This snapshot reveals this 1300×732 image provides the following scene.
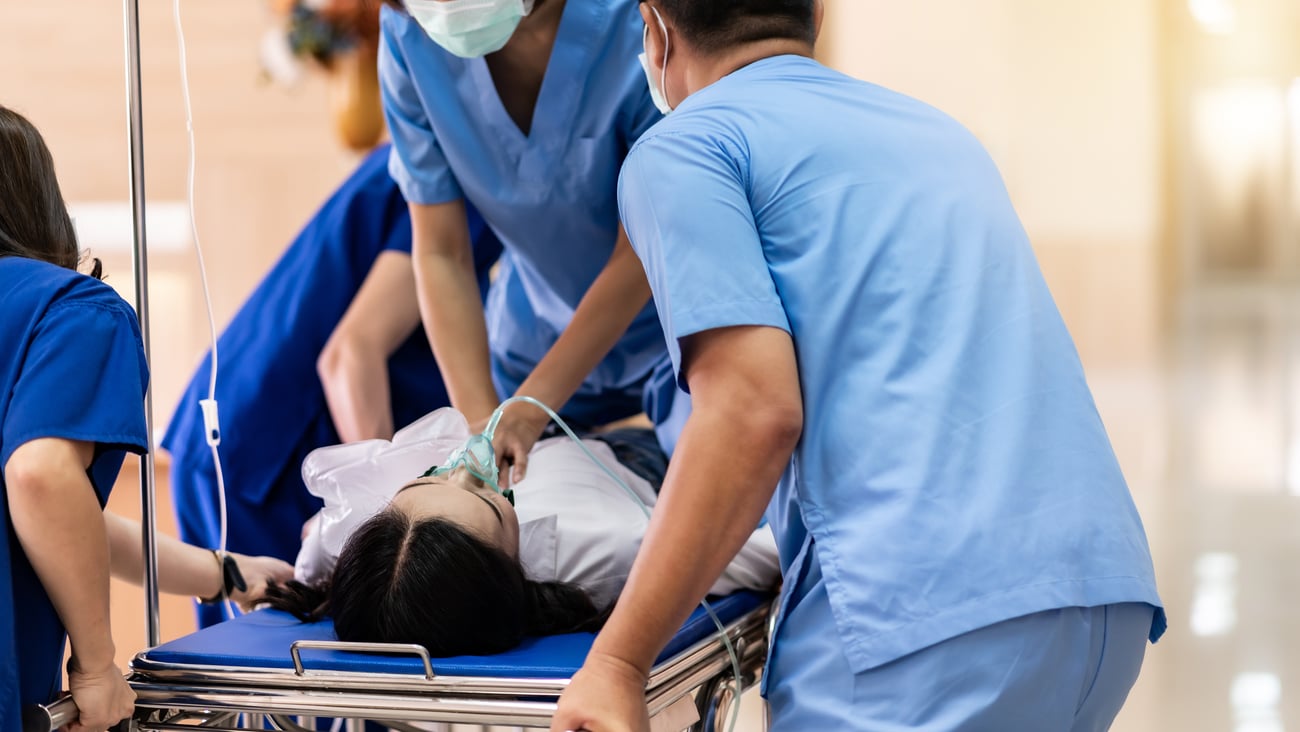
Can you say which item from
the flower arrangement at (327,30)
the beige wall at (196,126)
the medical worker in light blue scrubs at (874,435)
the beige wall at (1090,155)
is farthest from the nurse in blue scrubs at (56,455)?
the beige wall at (1090,155)

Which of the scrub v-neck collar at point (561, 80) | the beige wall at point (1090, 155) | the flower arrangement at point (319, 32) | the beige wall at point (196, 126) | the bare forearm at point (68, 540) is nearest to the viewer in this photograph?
the bare forearm at point (68, 540)

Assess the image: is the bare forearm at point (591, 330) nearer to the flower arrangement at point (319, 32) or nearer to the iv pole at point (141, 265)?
the iv pole at point (141, 265)

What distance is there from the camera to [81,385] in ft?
3.71

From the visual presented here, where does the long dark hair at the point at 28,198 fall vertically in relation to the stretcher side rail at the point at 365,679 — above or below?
above

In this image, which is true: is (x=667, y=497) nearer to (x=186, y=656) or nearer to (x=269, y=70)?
(x=186, y=656)

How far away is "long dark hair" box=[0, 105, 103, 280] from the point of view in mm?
1212

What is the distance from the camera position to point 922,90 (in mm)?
7137

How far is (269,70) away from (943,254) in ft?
11.2

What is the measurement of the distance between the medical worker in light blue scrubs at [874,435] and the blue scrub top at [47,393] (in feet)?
1.60

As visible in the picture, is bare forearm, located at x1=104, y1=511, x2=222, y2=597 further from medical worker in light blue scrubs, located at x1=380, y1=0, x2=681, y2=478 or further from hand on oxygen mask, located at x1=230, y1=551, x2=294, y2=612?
medical worker in light blue scrubs, located at x1=380, y1=0, x2=681, y2=478

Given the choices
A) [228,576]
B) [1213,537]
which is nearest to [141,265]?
[228,576]

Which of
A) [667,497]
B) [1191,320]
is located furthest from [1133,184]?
[667,497]

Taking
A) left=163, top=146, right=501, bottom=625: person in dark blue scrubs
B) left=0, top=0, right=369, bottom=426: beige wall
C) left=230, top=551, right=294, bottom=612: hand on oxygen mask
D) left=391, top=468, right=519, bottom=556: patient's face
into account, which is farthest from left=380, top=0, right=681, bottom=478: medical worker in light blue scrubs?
left=0, top=0, right=369, bottom=426: beige wall

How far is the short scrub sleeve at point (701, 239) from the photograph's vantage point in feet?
3.29
